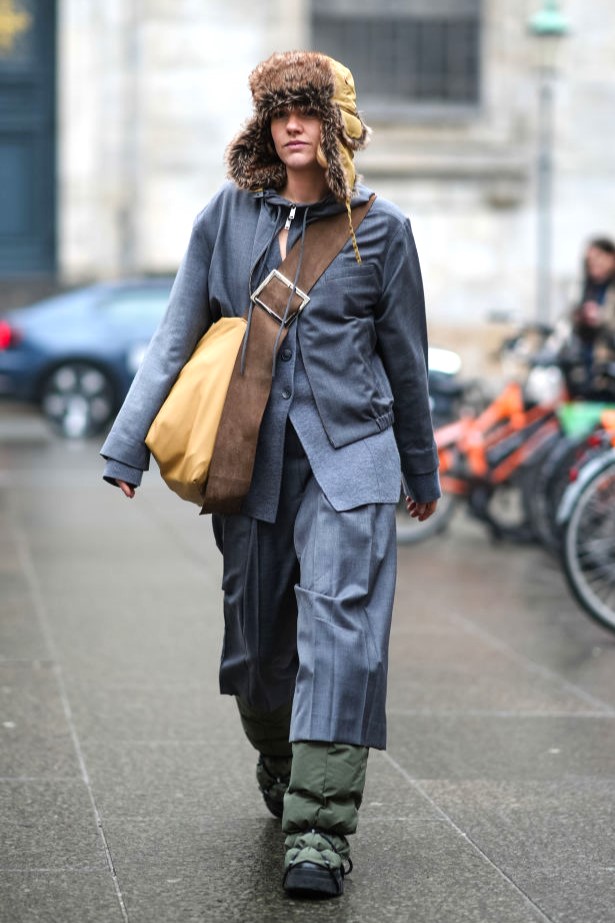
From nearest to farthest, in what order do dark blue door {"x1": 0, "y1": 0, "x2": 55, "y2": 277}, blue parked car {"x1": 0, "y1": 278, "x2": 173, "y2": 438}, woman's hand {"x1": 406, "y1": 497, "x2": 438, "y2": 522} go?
woman's hand {"x1": 406, "y1": 497, "x2": 438, "y2": 522}, blue parked car {"x1": 0, "y1": 278, "x2": 173, "y2": 438}, dark blue door {"x1": 0, "y1": 0, "x2": 55, "y2": 277}

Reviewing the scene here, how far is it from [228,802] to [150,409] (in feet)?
3.68

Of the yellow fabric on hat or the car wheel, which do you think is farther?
the car wheel

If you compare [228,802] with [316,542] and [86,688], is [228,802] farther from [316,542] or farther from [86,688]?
[86,688]

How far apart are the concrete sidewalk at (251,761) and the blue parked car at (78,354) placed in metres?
7.70

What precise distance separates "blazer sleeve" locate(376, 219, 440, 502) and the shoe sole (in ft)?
3.16

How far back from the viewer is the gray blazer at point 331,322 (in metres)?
4.18

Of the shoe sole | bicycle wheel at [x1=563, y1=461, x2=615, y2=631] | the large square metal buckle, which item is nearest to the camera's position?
the shoe sole

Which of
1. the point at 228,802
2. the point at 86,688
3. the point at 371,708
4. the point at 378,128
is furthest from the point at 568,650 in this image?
the point at 378,128

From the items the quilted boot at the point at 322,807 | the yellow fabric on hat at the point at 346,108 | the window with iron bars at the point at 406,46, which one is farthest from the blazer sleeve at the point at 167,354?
the window with iron bars at the point at 406,46

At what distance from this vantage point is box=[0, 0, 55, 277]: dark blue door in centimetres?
2052

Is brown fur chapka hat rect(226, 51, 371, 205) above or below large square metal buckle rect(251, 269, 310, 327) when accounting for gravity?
above

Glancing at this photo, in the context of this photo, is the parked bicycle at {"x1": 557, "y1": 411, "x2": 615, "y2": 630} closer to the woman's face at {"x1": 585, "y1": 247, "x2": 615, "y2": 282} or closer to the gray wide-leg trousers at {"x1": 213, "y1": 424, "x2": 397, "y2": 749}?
the woman's face at {"x1": 585, "y1": 247, "x2": 615, "y2": 282}

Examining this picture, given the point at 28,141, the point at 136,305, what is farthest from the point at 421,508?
the point at 28,141

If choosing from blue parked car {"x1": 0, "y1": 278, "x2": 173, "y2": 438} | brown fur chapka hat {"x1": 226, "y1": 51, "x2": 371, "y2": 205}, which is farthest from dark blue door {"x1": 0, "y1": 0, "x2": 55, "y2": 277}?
brown fur chapka hat {"x1": 226, "y1": 51, "x2": 371, "y2": 205}
